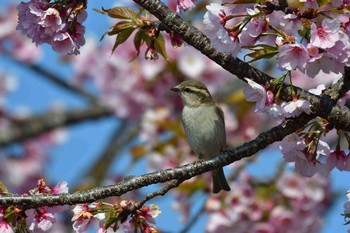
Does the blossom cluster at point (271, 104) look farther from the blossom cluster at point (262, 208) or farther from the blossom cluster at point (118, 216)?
the blossom cluster at point (262, 208)

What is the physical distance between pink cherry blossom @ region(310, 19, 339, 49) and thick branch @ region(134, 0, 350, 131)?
0.27 metres

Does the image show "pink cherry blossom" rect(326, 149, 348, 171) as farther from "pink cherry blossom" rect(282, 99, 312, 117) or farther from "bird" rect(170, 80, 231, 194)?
"bird" rect(170, 80, 231, 194)

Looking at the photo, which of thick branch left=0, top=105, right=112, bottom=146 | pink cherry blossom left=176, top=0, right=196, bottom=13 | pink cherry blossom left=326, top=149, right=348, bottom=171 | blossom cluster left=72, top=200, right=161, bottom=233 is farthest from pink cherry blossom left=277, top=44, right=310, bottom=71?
thick branch left=0, top=105, right=112, bottom=146

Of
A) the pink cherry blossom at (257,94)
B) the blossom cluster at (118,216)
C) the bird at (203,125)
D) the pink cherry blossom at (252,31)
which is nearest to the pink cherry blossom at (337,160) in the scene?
the pink cherry blossom at (257,94)

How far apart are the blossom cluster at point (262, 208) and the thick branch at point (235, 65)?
11.2 ft

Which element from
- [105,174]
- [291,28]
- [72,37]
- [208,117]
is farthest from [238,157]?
[105,174]

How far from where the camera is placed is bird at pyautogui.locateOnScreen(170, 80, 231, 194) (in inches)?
192

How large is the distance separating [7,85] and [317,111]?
7.48 m

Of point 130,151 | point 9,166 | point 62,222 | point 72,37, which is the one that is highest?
point 9,166

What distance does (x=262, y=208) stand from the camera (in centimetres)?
629

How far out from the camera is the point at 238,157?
295cm

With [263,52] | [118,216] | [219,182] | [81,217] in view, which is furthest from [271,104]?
[219,182]

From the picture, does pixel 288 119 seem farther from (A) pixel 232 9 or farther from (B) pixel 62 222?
(B) pixel 62 222

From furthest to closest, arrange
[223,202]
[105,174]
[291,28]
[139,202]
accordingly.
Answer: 1. [105,174]
2. [223,202]
3. [139,202]
4. [291,28]
